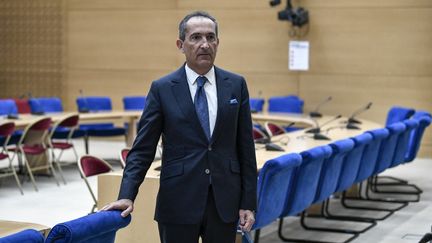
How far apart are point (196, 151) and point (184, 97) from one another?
22 cm

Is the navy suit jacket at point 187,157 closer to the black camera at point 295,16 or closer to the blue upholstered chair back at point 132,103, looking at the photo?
the blue upholstered chair back at point 132,103

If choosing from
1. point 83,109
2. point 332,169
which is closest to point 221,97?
point 332,169

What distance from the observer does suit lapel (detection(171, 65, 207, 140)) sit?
3.23 m

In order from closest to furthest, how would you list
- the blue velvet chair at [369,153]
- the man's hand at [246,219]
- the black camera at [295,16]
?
the man's hand at [246,219] → the blue velvet chair at [369,153] → the black camera at [295,16]

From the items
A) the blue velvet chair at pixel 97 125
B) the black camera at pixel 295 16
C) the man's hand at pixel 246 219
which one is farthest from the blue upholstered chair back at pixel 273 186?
the black camera at pixel 295 16

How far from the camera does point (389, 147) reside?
8.52m

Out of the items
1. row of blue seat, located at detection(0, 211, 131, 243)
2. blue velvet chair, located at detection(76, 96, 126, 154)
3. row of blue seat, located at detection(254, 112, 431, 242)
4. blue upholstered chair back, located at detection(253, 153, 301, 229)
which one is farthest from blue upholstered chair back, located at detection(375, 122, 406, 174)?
row of blue seat, located at detection(0, 211, 131, 243)

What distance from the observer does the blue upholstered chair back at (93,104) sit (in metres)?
12.9

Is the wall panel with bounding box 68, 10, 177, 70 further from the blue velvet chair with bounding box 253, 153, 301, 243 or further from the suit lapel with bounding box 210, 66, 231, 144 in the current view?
the suit lapel with bounding box 210, 66, 231, 144

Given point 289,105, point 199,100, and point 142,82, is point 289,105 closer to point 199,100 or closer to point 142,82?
point 142,82

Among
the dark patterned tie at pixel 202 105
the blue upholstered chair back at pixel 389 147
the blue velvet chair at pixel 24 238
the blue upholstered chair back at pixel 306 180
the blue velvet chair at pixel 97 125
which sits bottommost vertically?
the blue velvet chair at pixel 97 125

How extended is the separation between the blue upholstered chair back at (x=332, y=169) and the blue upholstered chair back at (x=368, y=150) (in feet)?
1.33

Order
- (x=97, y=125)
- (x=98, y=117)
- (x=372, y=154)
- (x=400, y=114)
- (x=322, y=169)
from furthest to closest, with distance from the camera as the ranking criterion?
1. (x=97, y=125)
2. (x=98, y=117)
3. (x=400, y=114)
4. (x=372, y=154)
5. (x=322, y=169)

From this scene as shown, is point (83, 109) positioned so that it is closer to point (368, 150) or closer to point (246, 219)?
point (368, 150)
